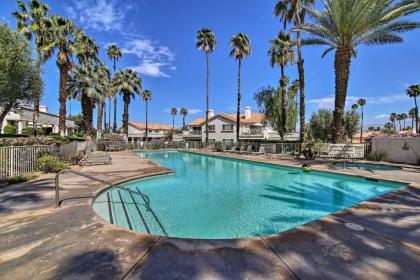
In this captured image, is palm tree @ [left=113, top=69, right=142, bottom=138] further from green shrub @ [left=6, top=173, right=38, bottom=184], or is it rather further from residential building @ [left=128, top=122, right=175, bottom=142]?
green shrub @ [left=6, top=173, right=38, bottom=184]

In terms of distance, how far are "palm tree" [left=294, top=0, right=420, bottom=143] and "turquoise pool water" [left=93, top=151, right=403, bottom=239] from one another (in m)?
8.61

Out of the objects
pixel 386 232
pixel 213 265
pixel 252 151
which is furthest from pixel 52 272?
pixel 252 151

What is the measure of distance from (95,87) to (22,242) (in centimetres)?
2877

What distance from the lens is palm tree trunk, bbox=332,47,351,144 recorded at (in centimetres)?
1670

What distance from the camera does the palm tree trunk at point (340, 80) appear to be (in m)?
16.7

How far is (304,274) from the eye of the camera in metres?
2.95

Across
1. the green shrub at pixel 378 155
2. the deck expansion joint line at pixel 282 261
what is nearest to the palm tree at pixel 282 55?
the green shrub at pixel 378 155

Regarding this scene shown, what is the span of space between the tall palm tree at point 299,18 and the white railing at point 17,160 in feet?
61.8

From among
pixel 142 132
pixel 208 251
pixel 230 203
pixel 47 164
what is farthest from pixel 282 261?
pixel 142 132

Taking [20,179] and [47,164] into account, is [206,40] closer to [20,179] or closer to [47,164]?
[47,164]

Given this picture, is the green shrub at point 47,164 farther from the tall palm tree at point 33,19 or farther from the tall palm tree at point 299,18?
the tall palm tree at point 299,18

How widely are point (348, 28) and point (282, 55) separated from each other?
13033 millimetres

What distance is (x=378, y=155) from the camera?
16.9 m

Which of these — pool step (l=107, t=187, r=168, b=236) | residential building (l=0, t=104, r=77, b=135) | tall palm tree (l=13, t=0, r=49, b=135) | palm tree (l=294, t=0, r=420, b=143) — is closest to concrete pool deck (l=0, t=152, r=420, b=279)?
pool step (l=107, t=187, r=168, b=236)
